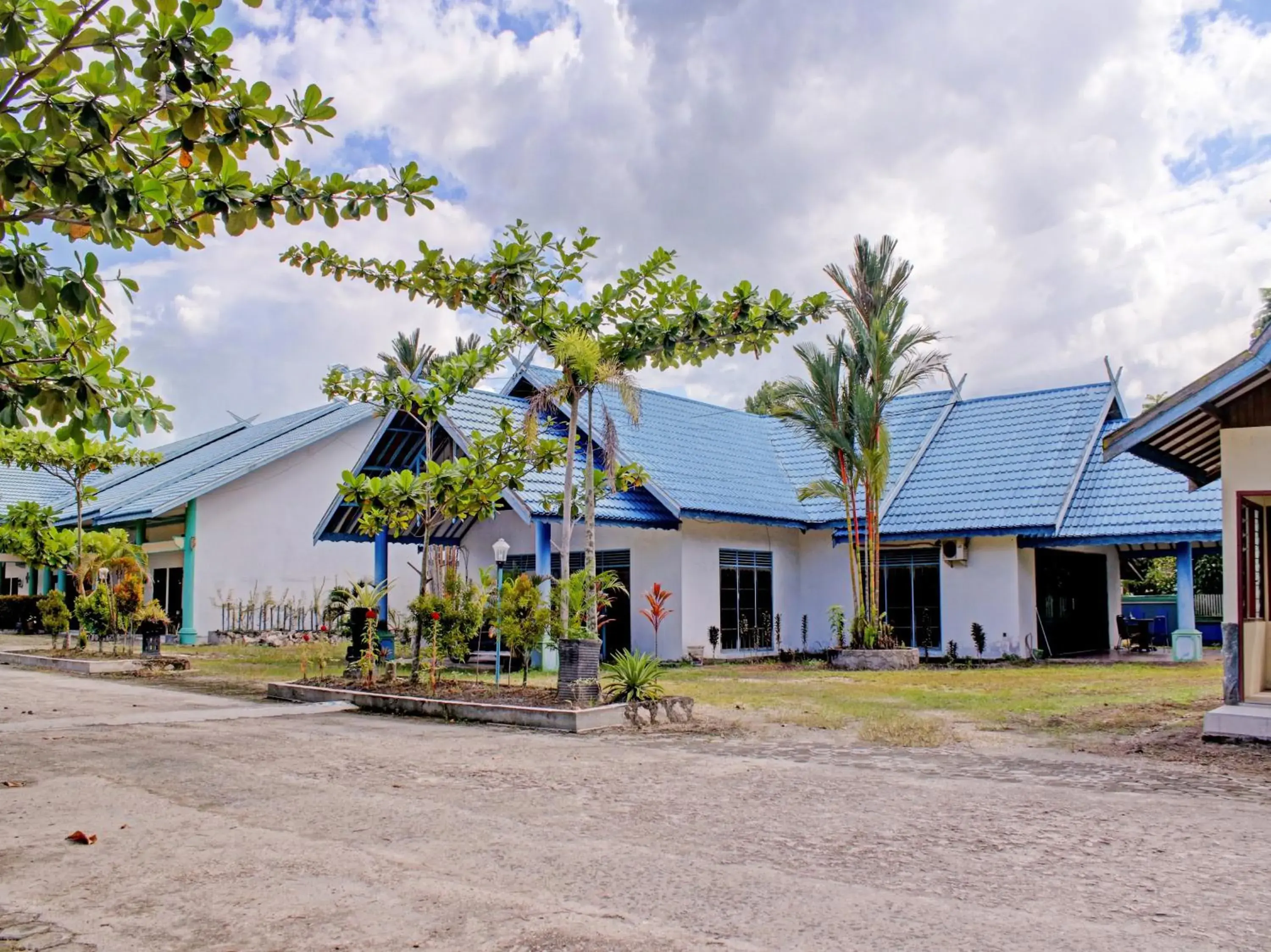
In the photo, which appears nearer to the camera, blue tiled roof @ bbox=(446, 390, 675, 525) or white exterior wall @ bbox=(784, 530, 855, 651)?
blue tiled roof @ bbox=(446, 390, 675, 525)

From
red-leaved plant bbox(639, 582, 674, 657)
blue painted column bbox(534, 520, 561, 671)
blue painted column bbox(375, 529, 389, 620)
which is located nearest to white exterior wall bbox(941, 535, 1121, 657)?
red-leaved plant bbox(639, 582, 674, 657)

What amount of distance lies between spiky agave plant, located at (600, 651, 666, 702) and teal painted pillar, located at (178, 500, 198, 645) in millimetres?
17221

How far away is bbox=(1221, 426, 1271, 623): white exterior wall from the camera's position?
1073 cm

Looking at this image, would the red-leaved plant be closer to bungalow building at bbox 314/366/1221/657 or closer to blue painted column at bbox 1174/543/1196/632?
bungalow building at bbox 314/366/1221/657

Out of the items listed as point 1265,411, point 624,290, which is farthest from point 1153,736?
point 624,290

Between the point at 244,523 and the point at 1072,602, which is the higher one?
the point at 244,523

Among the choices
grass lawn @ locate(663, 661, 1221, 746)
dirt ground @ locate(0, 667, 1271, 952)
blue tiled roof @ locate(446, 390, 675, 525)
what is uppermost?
blue tiled roof @ locate(446, 390, 675, 525)

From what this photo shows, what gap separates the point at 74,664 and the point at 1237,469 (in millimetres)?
18629

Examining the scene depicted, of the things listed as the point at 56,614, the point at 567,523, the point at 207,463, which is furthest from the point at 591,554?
the point at 207,463

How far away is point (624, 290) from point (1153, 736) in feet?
24.2

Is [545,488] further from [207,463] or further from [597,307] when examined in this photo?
[207,463]

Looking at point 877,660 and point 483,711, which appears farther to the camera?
point 877,660

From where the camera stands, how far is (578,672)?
1246cm

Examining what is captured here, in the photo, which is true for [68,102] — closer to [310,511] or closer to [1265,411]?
[1265,411]
